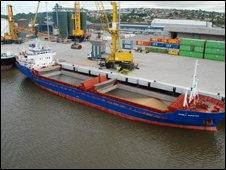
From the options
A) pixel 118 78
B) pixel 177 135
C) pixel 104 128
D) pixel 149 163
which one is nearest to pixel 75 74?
pixel 118 78

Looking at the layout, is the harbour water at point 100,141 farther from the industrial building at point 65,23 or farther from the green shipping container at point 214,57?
the industrial building at point 65,23

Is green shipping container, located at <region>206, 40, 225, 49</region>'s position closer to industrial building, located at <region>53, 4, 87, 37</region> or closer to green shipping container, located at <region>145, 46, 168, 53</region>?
green shipping container, located at <region>145, 46, 168, 53</region>

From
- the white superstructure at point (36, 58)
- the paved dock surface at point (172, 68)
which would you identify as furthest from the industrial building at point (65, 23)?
the white superstructure at point (36, 58)

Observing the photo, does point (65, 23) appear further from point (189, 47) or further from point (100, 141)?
point (100, 141)

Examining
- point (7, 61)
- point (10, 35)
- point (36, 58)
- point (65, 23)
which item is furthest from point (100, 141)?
point (65, 23)

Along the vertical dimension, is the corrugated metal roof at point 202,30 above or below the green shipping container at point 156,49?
above

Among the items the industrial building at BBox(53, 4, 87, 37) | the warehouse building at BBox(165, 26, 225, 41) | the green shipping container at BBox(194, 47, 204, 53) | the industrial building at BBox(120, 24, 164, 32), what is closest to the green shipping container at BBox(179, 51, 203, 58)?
the green shipping container at BBox(194, 47, 204, 53)
